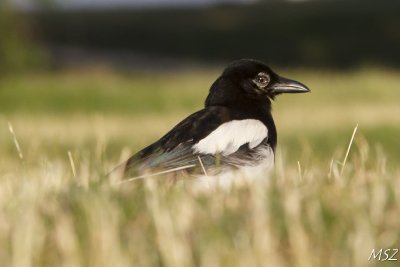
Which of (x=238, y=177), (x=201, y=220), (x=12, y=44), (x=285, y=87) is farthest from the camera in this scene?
(x=12, y=44)

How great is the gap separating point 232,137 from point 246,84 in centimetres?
75

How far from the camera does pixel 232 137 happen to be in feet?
18.7

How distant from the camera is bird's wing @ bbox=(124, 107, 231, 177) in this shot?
5.37 metres

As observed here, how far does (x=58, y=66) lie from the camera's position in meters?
32.3

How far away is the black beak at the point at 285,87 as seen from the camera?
6504 millimetres

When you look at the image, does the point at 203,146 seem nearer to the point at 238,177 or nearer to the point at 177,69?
the point at 238,177

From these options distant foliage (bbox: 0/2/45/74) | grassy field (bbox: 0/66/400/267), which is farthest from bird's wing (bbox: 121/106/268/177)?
distant foliage (bbox: 0/2/45/74)

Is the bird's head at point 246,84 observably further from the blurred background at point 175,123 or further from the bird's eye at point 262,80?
the blurred background at point 175,123

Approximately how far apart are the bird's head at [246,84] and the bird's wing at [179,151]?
45cm

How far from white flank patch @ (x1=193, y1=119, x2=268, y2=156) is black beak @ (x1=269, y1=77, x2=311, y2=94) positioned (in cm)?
53

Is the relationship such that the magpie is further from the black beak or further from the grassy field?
the grassy field

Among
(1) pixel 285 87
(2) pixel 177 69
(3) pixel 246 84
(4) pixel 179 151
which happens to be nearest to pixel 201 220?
(4) pixel 179 151

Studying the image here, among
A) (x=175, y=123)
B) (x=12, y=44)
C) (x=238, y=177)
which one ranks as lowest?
(x=238, y=177)

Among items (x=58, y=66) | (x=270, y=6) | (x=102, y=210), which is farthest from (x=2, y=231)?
(x=270, y=6)
